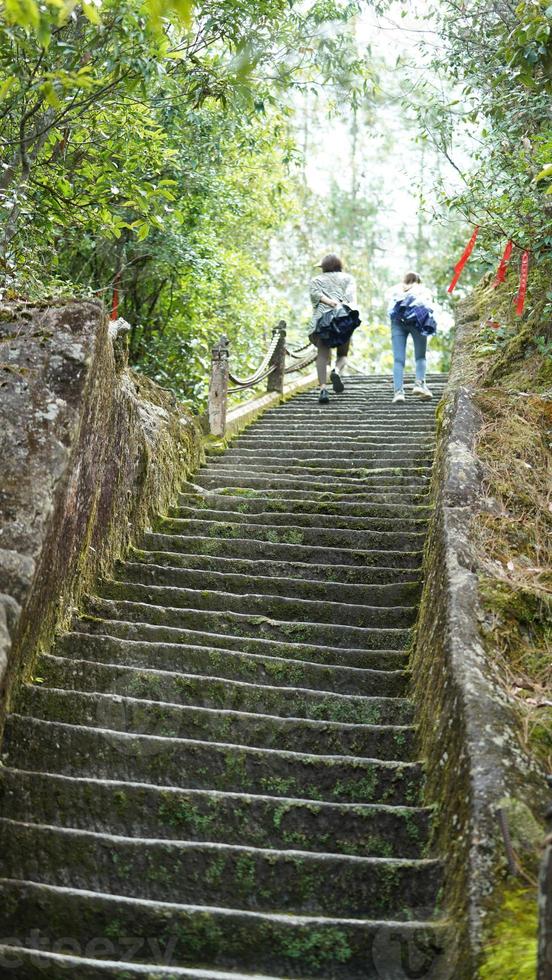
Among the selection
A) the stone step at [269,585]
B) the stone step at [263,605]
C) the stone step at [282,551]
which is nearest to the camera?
the stone step at [263,605]

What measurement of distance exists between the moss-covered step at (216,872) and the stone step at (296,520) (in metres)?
3.28

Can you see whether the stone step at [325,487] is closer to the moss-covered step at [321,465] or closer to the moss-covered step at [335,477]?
the moss-covered step at [335,477]

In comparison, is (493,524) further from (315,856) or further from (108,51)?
(108,51)

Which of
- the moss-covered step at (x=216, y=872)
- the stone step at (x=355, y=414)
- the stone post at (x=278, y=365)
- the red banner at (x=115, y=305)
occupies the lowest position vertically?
the moss-covered step at (x=216, y=872)

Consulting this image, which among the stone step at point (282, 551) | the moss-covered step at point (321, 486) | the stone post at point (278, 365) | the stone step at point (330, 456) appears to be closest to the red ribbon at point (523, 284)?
the stone step at point (330, 456)

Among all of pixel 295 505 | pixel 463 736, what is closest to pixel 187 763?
pixel 463 736

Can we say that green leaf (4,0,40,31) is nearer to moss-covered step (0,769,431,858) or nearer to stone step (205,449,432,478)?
moss-covered step (0,769,431,858)

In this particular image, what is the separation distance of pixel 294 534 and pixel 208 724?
7.99ft

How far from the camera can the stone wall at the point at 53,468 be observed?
168 inches

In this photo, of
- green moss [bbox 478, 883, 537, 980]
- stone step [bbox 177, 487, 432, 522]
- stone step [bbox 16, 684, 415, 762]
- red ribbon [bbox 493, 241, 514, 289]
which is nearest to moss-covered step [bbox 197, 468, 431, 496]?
stone step [bbox 177, 487, 432, 522]

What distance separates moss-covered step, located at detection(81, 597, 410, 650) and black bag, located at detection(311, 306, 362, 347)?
5.74m

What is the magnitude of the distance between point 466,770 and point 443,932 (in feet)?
1.85

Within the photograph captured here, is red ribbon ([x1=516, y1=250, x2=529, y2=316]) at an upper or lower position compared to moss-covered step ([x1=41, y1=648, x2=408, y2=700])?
upper

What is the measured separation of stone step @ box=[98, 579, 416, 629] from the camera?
559 cm
